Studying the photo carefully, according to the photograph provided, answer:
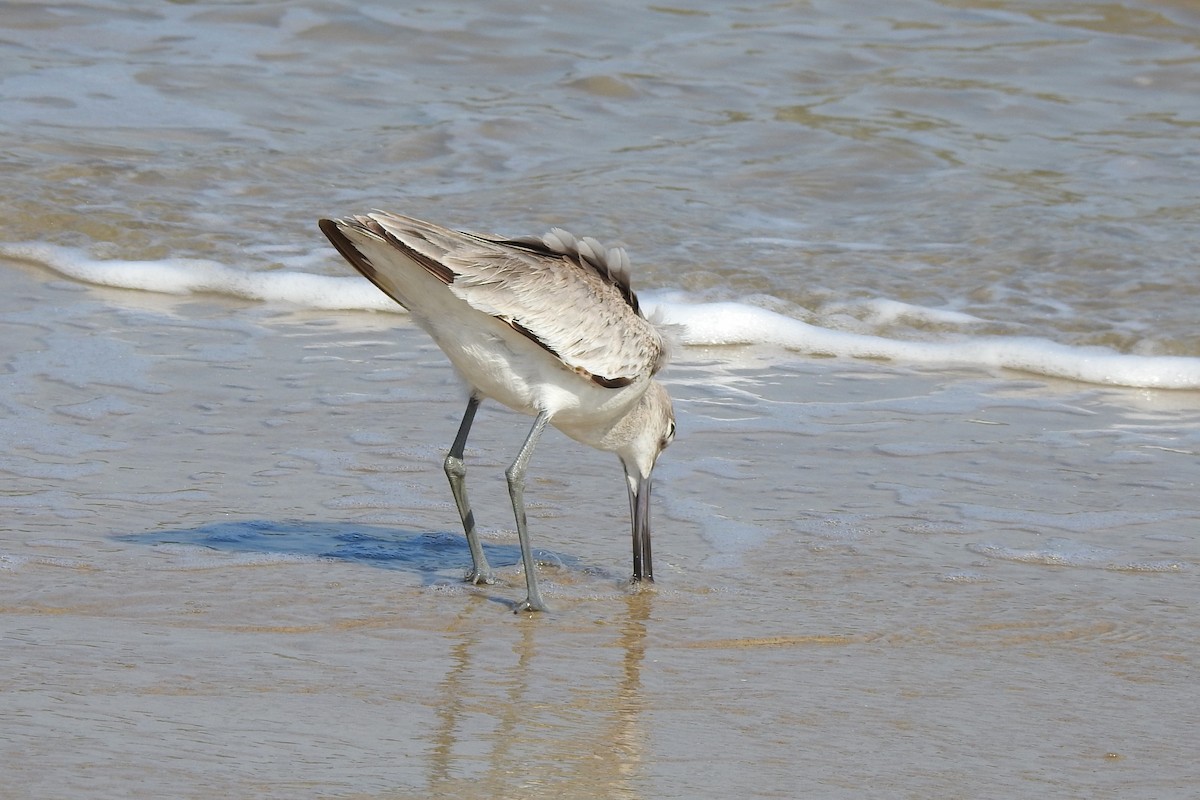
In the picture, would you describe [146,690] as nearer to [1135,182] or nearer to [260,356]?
[260,356]

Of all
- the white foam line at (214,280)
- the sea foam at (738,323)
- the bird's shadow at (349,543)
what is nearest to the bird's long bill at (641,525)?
the bird's shadow at (349,543)

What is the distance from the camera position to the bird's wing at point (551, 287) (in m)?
4.62

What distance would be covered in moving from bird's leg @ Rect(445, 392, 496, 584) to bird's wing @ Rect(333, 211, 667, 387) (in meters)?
0.52

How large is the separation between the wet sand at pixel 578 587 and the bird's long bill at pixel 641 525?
96mm

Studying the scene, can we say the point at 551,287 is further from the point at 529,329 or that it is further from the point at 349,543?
the point at 349,543

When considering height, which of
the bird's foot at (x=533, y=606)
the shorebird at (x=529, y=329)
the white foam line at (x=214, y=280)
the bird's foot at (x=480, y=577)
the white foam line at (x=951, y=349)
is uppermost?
the shorebird at (x=529, y=329)

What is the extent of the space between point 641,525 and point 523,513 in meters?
0.44

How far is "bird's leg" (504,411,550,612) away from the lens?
4809mm

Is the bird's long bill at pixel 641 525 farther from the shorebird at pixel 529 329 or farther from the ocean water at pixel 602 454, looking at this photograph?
the ocean water at pixel 602 454

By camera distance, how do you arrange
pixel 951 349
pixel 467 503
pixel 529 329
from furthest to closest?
pixel 951 349 < pixel 467 503 < pixel 529 329

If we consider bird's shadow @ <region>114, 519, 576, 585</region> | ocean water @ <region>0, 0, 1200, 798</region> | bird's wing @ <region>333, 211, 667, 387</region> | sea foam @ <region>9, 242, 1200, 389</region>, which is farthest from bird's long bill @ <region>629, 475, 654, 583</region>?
sea foam @ <region>9, 242, 1200, 389</region>

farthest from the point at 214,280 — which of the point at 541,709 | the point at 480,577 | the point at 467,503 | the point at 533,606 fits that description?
the point at 541,709

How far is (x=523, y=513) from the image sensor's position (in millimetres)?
4965

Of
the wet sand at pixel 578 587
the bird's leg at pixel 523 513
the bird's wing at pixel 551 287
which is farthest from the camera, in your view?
the bird's leg at pixel 523 513
